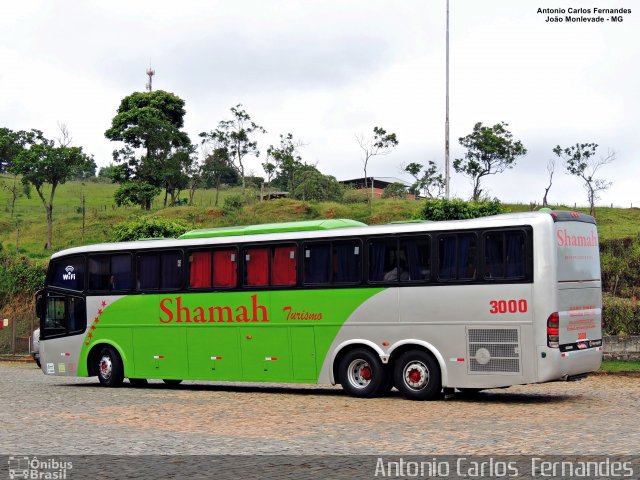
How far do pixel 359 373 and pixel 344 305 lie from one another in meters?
1.46

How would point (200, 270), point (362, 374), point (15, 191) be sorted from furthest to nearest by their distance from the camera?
point (15, 191), point (200, 270), point (362, 374)

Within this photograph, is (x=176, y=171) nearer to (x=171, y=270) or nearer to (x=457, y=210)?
(x=457, y=210)

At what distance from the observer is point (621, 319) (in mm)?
28609

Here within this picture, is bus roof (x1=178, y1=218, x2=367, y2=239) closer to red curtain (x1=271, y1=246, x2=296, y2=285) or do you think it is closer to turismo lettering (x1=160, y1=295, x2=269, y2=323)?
red curtain (x1=271, y1=246, x2=296, y2=285)

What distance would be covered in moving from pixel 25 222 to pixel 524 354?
69266 millimetres

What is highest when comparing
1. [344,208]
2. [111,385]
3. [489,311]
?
[344,208]

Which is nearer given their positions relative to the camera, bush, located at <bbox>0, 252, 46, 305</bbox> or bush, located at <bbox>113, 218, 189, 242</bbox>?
bush, located at <bbox>113, 218, 189, 242</bbox>

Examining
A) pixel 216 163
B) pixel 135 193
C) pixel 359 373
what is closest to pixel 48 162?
pixel 135 193

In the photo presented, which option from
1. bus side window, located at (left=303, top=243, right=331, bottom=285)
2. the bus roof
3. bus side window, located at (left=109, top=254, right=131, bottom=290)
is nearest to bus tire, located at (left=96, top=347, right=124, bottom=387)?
bus side window, located at (left=109, top=254, right=131, bottom=290)

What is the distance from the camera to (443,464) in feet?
33.5

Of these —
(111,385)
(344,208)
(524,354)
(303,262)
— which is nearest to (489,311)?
(524,354)

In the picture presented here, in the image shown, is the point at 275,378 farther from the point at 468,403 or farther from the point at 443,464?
the point at 443,464

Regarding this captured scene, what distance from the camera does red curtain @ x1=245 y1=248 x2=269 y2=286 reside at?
20922mm

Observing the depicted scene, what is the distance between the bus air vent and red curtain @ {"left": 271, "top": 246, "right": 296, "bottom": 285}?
14.7ft
